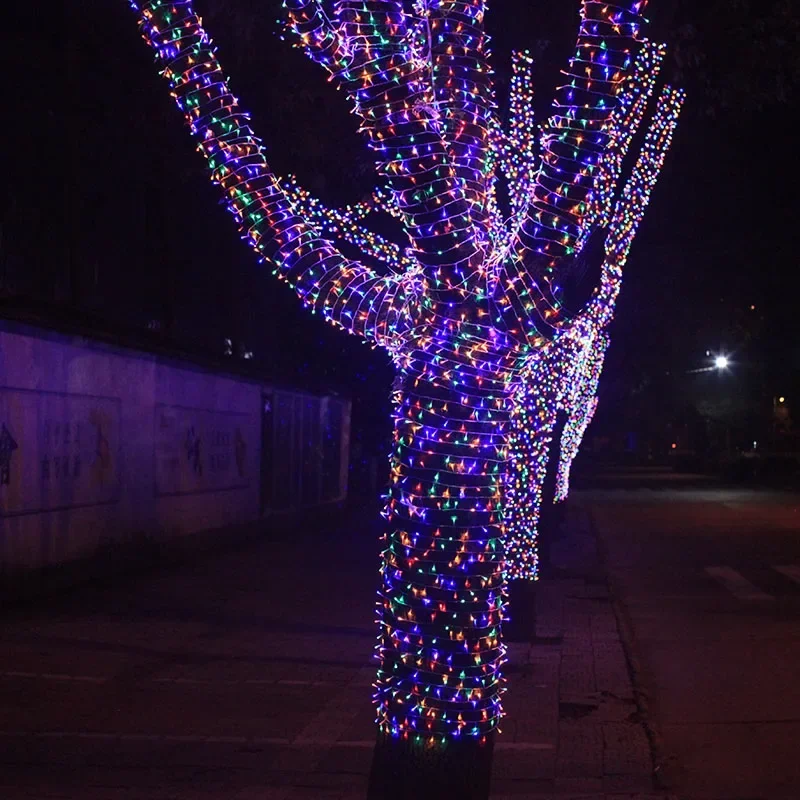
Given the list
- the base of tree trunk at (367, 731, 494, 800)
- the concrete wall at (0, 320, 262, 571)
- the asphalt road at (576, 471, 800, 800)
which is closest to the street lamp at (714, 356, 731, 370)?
the asphalt road at (576, 471, 800, 800)

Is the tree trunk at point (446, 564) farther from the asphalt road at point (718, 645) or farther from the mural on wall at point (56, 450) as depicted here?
the mural on wall at point (56, 450)

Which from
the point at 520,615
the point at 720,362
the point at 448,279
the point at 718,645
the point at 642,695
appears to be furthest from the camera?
the point at 720,362

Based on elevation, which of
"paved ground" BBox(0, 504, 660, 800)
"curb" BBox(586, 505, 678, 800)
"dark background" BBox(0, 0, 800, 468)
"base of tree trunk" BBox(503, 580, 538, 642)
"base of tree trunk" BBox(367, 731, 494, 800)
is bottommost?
"curb" BBox(586, 505, 678, 800)

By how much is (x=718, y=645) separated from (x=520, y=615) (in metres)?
1.92

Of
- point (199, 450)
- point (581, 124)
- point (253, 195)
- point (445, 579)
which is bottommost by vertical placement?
point (445, 579)

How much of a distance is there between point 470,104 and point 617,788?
3675mm

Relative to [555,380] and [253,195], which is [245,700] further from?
[555,380]

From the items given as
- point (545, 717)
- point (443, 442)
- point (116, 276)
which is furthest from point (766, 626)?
point (116, 276)

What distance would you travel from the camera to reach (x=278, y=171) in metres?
12.2

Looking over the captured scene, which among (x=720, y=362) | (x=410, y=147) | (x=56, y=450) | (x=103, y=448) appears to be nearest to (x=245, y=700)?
(x=410, y=147)

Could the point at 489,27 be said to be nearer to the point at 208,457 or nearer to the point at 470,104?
the point at 470,104

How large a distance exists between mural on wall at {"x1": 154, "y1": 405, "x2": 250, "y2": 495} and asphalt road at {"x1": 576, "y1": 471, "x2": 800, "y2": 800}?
6.29 meters

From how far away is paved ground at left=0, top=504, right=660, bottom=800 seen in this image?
639 cm

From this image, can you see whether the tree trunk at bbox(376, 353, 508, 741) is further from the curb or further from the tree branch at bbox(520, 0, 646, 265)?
the curb
